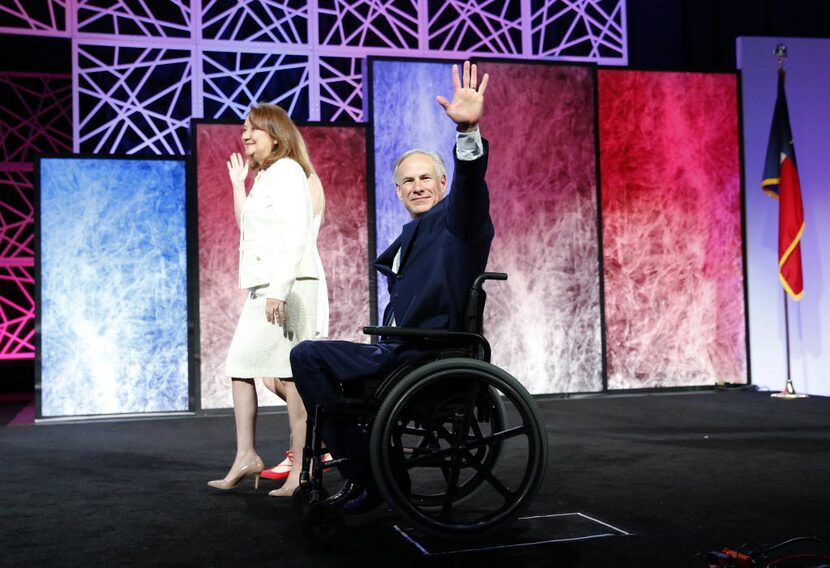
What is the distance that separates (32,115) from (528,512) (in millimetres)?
7932

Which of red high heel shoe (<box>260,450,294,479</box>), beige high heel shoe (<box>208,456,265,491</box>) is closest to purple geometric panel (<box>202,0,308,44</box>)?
red high heel shoe (<box>260,450,294,479</box>)

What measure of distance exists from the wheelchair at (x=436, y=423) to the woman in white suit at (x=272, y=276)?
0.69m

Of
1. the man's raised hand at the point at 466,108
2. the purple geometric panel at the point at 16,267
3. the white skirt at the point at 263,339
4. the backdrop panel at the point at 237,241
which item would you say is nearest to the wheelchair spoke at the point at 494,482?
the man's raised hand at the point at 466,108

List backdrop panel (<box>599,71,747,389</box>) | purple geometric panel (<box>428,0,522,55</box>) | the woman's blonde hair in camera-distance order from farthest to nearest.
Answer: purple geometric panel (<box>428,0,522,55</box>) < backdrop panel (<box>599,71,747,389</box>) < the woman's blonde hair

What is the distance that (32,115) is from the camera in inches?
347

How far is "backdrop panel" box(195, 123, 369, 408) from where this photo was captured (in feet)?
16.9

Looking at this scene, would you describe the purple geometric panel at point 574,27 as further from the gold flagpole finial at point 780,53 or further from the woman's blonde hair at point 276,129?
the woman's blonde hair at point 276,129

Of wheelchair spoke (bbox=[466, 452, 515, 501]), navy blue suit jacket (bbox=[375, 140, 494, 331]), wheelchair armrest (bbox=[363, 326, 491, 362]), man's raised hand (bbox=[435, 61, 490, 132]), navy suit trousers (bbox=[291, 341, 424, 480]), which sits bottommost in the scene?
wheelchair spoke (bbox=[466, 452, 515, 501])

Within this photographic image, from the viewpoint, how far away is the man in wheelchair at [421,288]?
1982 mm

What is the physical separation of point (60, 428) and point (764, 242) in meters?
4.44

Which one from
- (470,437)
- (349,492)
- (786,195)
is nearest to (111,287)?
(349,492)

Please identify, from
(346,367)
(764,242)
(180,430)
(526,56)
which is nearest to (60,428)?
(180,430)

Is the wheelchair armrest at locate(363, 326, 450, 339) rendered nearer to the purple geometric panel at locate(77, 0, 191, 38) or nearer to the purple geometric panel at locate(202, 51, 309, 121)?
the purple geometric panel at locate(202, 51, 309, 121)

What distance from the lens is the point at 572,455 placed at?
3.40m
